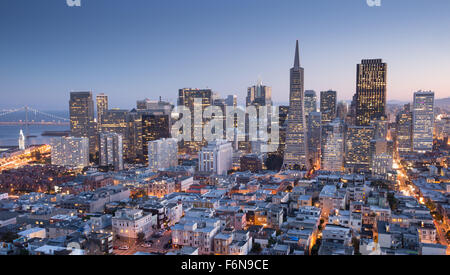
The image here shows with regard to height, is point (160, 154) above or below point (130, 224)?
above

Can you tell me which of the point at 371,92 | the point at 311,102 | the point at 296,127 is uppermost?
the point at 371,92

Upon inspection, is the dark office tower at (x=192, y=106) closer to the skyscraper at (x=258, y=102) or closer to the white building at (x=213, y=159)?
the skyscraper at (x=258, y=102)

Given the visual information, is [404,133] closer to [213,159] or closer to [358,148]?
[358,148]

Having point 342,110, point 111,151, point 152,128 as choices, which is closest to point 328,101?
point 342,110

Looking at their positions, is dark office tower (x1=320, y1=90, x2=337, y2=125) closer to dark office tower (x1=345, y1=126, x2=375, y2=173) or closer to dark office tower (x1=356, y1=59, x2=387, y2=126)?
dark office tower (x1=356, y1=59, x2=387, y2=126)

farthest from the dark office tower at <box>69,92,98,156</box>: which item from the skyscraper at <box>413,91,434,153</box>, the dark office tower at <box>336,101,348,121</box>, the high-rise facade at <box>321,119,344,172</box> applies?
the skyscraper at <box>413,91,434,153</box>
